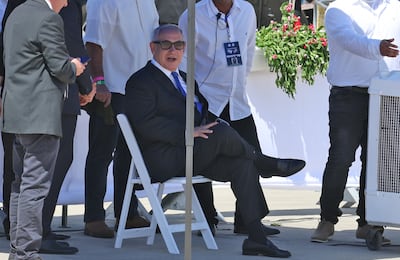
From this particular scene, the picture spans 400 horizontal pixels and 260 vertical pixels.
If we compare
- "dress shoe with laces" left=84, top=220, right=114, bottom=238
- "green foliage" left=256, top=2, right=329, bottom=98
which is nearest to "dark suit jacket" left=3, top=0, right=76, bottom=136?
"dress shoe with laces" left=84, top=220, right=114, bottom=238

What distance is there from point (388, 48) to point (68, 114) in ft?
6.38

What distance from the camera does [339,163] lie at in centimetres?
684

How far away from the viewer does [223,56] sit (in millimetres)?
7070

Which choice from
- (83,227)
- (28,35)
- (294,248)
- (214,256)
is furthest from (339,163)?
(28,35)

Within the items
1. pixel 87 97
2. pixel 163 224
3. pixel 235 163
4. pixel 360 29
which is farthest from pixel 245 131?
pixel 87 97

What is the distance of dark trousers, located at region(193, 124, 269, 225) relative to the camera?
6.25 m

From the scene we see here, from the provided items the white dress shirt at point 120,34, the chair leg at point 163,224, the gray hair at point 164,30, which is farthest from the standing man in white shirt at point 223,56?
the chair leg at point 163,224

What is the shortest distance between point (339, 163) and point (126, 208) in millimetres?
1420

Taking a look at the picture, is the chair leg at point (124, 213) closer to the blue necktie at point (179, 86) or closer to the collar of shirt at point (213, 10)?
the blue necktie at point (179, 86)

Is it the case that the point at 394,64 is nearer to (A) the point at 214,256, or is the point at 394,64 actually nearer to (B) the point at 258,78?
(A) the point at 214,256

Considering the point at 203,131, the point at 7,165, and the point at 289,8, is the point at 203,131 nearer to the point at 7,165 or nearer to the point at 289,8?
the point at 7,165

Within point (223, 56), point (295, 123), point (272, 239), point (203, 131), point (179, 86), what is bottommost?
point (272, 239)

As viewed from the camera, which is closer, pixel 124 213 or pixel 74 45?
pixel 74 45

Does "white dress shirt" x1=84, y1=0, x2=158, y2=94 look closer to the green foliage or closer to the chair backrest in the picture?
the chair backrest
